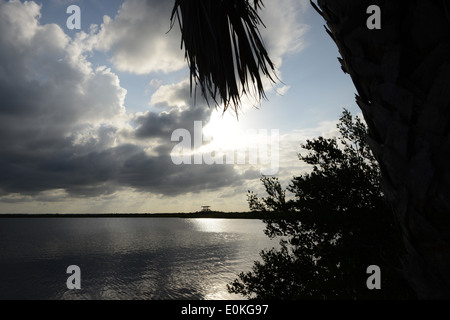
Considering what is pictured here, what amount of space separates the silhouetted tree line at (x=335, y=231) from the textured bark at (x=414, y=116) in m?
3.58

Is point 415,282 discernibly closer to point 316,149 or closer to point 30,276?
point 316,149

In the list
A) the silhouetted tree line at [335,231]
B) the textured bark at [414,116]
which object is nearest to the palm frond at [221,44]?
the textured bark at [414,116]

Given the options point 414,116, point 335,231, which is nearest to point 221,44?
point 414,116

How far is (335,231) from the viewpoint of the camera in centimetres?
581

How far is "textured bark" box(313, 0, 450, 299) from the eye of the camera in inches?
42.7

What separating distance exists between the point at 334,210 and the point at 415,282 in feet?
16.8

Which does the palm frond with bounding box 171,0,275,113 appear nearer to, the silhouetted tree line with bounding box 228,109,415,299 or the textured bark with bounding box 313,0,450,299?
the textured bark with bounding box 313,0,450,299

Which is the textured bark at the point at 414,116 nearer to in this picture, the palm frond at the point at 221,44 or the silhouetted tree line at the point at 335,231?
the palm frond at the point at 221,44

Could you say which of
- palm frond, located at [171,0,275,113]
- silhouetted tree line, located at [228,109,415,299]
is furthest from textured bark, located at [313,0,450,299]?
silhouetted tree line, located at [228,109,415,299]

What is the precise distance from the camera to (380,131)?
129 centimetres

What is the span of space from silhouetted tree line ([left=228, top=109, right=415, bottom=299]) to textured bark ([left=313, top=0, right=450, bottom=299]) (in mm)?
3575

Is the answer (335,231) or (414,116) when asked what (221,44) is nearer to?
(414,116)

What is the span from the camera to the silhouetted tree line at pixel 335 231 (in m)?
4.45

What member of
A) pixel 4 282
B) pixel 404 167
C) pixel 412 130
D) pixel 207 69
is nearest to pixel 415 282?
pixel 404 167
